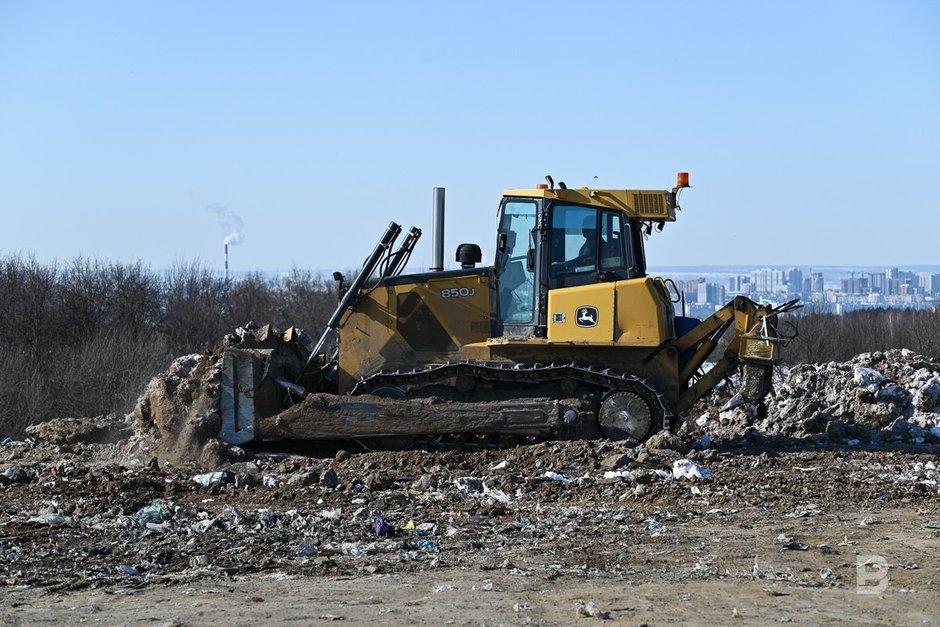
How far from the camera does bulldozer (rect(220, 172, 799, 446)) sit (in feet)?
42.0

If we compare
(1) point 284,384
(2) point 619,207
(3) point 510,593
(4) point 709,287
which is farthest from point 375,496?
(4) point 709,287

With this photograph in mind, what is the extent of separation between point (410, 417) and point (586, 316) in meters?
2.13

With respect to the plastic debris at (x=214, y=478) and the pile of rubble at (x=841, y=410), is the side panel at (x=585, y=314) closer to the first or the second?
the pile of rubble at (x=841, y=410)

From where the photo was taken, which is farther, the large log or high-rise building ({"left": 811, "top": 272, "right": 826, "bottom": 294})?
high-rise building ({"left": 811, "top": 272, "right": 826, "bottom": 294})

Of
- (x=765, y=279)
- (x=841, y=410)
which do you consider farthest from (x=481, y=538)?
(x=765, y=279)

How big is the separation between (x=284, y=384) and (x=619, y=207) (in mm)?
4061

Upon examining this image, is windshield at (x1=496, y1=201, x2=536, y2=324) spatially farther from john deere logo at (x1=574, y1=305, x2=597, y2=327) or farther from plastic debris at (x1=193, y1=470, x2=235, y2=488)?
plastic debris at (x1=193, y1=470, x2=235, y2=488)

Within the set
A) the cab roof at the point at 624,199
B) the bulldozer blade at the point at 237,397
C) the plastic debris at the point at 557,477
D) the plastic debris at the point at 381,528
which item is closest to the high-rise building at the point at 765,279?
the cab roof at the point at 624,199

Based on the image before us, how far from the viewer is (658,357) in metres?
13.1

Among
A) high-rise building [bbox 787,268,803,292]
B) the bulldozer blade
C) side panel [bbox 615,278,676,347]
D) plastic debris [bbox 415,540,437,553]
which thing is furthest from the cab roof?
high-rise building [bbox 787,268,803,292]

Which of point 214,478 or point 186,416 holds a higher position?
point 186,416

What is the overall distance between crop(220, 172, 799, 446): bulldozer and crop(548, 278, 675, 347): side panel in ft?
0.05

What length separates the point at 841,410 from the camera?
16328 millimetres

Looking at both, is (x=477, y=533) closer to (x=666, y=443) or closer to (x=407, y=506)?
(x=407, y=506)
